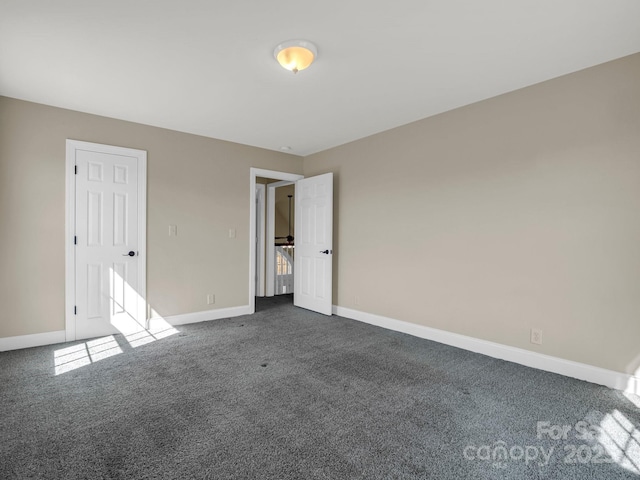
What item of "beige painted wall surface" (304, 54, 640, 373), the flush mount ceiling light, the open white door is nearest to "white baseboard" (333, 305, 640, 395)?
"beige painted wall surface" (304, 54, 640, 373)

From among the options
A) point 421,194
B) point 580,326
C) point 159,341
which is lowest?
point 159,341

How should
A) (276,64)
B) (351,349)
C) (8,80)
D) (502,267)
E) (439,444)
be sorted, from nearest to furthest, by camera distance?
(439,444), (276,64), (8,80), (502,267), (351,349)

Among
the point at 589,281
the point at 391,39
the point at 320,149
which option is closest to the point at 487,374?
the point at 589,281

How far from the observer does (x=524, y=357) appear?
2977 mm

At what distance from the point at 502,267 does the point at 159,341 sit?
3596mm

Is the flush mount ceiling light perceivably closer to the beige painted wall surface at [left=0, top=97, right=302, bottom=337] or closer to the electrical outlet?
the beige painted wall surface at [left=0, top=97, right=302, bottom=337]

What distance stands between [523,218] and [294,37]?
8.01 ft

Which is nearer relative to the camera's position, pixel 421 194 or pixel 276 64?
pixel 276 64

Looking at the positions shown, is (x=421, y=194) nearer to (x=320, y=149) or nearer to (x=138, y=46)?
(x=320, y=149)

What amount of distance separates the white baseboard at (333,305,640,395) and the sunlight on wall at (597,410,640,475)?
1.45 feet

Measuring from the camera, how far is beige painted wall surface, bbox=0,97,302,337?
3281 millimetres

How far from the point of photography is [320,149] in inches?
201

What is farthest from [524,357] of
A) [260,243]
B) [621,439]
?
[260,243]

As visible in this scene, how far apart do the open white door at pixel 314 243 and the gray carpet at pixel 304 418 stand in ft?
5.29
